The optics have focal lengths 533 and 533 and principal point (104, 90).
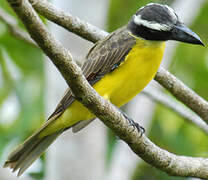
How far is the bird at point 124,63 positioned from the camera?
14.7 feet

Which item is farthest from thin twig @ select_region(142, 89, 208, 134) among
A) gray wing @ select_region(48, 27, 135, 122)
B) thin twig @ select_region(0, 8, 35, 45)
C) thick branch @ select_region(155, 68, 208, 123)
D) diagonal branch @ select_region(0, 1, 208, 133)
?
thin twig @ select_region(0, 8, 35, 45)

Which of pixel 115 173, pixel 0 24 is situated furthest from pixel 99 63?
pixel 0 24

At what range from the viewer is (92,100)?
365cm

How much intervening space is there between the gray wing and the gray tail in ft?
1.05

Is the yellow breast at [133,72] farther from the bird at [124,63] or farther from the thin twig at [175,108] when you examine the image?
the thin twig at [175,108]

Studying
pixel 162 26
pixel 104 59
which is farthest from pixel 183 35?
pixel 104 59

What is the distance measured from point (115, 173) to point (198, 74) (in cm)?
179

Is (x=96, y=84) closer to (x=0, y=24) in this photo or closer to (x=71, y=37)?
(x=71, y=37)

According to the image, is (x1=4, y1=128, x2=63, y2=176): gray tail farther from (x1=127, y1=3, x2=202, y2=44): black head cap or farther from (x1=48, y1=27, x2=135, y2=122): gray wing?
(x1=127, y1=3, x2=202, y2=44): black head cap

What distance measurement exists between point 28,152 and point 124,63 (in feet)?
3.94

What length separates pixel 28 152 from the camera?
15.9ft

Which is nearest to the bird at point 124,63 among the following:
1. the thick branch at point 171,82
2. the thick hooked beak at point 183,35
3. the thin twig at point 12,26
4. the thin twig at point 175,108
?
the thick hooked beak at point 183,35

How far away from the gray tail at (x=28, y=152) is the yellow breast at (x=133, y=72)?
2.42 feet

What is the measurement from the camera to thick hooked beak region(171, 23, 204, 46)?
4.32 m
